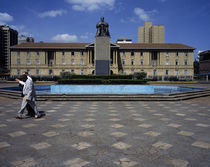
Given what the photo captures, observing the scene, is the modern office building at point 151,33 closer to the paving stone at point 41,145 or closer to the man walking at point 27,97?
the man walking at point 27,97

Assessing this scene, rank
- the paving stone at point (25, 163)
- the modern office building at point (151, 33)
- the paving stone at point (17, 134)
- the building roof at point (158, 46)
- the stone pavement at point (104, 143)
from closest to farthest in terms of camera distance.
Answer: the paving stone at point (25, 163) → the stone pavement at point (104, 143) → the paving stone at point (17, 134) → the building roof at point (158, 46) → the modern office building at point (151, 33)

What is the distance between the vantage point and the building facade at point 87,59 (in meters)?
58.2

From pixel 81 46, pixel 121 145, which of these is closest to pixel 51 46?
pixel 81 46

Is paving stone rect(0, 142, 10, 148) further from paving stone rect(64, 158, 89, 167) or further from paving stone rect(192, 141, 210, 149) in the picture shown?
paving stone rect(192, 141, 210, 149)

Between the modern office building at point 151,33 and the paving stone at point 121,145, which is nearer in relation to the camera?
the paving stone at point 121,145

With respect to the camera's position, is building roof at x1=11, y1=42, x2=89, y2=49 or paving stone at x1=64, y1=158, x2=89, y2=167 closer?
paving stone at x1=64, y1=158, x2=89, y2=167

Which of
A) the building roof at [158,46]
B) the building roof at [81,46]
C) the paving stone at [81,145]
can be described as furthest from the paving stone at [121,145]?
the building roof at [158,46]

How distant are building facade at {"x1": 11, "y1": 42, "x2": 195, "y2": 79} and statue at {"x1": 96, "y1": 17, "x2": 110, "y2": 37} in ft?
92.1

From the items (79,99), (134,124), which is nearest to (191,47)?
(79,99)

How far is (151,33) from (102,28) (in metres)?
140

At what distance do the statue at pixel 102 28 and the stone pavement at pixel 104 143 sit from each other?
24.8 meters

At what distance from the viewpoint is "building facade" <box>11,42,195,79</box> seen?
191 feet

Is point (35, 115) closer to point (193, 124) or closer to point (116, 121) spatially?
point (116, 121)

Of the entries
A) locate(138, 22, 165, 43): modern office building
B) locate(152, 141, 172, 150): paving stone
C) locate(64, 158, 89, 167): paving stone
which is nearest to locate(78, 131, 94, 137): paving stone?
locate(64, 158, 89, 167): paving stone
